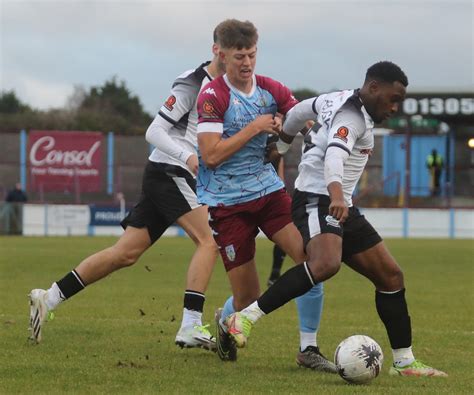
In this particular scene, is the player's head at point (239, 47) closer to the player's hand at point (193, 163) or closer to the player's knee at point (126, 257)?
the player's hand at point (193, 163)

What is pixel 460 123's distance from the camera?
150ft

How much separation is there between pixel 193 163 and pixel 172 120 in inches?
20.0

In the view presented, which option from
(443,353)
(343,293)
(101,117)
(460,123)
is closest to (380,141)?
(460,123)

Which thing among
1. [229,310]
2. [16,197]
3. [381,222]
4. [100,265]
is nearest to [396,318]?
[229,310]

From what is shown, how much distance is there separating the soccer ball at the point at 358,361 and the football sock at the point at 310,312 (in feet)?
2.17

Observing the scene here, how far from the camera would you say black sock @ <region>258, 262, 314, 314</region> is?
→ 257 inches

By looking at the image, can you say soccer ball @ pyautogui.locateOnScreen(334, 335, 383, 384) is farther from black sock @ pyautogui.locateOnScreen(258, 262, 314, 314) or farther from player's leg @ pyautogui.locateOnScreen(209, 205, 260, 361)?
player's leg @ pyautogui.locateOnScreen(209, 205, 260, 361)

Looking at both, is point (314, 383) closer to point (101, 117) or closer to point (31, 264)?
point (31, 264)

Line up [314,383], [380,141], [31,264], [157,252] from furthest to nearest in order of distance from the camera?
[380,141] → [157,252] → [31,264] → [314,383]

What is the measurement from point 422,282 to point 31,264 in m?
7.01

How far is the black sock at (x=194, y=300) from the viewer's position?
25.7ft

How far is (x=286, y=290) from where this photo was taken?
6520 millimetres

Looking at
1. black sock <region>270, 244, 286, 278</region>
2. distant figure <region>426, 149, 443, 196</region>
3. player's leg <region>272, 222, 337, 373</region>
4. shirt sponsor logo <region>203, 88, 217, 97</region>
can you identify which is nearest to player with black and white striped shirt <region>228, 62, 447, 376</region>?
player's leg <region>272, 222, 337, 373</region>

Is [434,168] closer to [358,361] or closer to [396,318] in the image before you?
[396,318]
